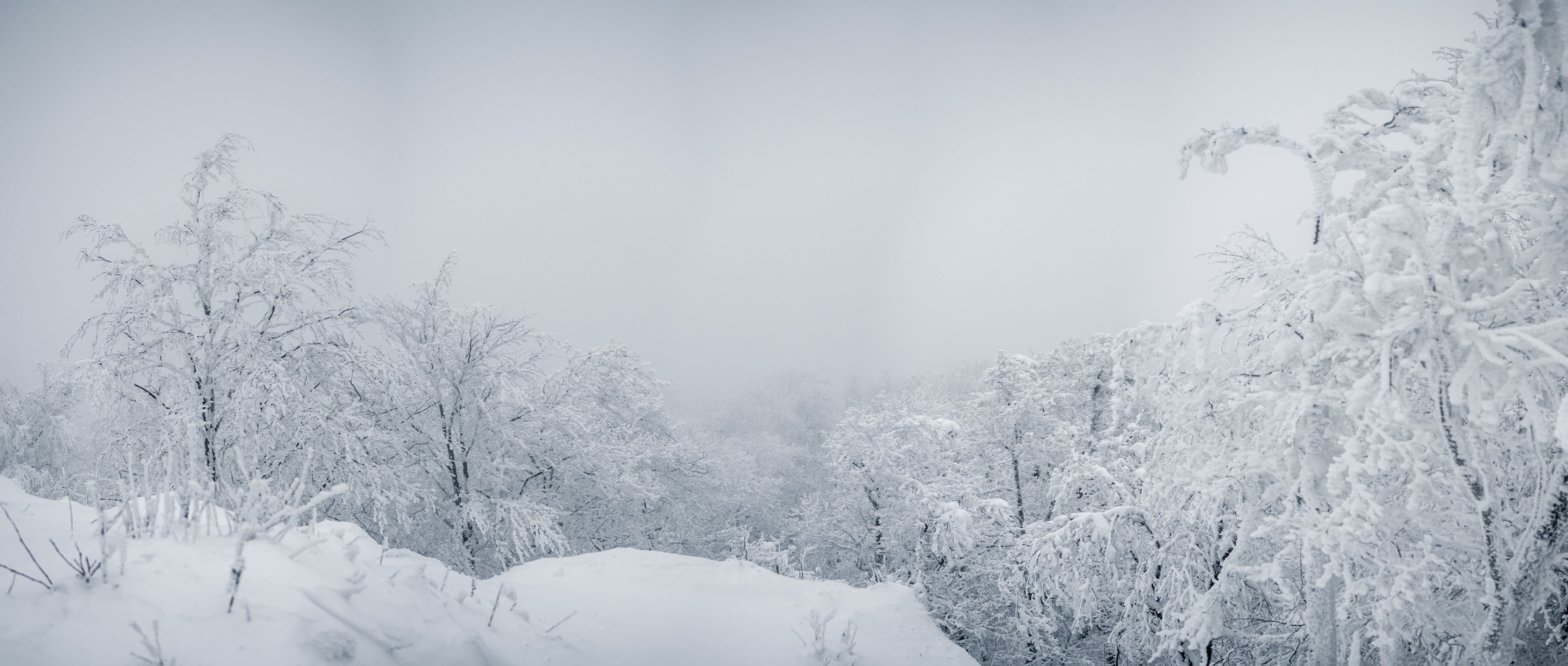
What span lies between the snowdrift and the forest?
8.2 inches

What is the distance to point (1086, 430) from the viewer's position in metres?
12.4

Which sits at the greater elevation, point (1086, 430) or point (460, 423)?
point (1086, 430)

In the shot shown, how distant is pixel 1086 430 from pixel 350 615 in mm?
12613

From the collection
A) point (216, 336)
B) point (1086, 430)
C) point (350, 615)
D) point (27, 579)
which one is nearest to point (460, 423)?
point (216, 336)

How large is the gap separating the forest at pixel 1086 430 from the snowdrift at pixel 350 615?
209mm

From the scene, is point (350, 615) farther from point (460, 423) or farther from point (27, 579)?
point (460, 423)

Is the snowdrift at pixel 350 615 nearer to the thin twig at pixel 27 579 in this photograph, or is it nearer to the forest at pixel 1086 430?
the thin twig at pixel 27 579

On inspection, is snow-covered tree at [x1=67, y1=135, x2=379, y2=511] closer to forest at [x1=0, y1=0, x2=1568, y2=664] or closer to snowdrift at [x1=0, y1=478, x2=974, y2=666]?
forest at [x1=0, y1=0, x2=1568, y2=664]

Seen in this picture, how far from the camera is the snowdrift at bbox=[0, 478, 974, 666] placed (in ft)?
9.89

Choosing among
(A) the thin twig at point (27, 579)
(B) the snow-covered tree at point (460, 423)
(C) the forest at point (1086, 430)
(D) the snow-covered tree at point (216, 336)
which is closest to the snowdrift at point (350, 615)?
(A) the thin twig at point (27, 579)

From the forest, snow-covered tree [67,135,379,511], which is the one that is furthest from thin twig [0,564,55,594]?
snow-covered tree [67,135,379,511]

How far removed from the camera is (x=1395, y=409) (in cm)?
357

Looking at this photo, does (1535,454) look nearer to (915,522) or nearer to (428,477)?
(915,522)

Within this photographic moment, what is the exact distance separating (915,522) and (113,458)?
14.7 metres
